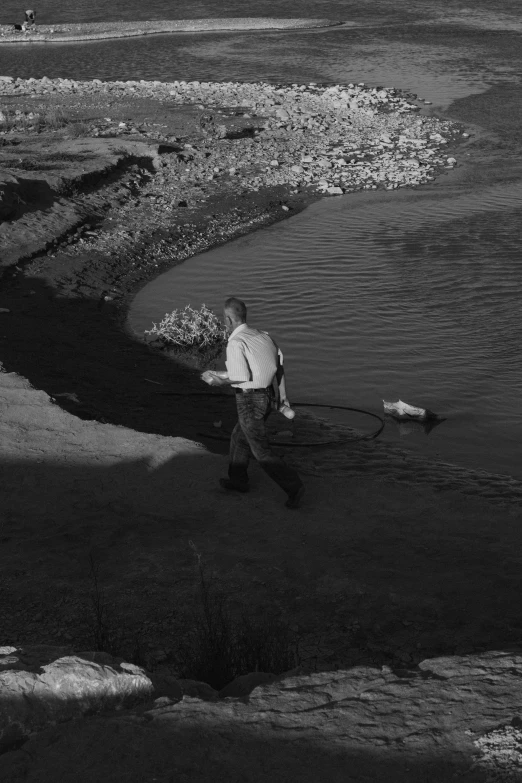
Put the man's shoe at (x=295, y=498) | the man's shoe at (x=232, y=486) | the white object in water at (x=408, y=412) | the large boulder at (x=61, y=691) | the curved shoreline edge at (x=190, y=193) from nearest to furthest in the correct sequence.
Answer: the large boulder at (x=61, y=691) → the man's shoe at (x=295, y=498) → the man's shoe at (x=232, y=486) → the white object in water at (x=408, y=412) → the curved shoreline edge at (x=190, y=193)

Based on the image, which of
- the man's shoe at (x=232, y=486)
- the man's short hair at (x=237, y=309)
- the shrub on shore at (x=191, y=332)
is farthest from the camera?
the shrub on shore at (x=191, y=332)

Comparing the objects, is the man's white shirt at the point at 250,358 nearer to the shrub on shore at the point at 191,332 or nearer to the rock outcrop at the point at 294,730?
the rock outcrop at the point at 294,730

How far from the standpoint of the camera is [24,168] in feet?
61.7

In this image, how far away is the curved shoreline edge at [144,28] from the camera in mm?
47031

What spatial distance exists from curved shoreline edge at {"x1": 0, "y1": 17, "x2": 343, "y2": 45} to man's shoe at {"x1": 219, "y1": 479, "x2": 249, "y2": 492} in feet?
143

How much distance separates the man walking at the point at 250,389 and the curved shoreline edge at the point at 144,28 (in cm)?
4372

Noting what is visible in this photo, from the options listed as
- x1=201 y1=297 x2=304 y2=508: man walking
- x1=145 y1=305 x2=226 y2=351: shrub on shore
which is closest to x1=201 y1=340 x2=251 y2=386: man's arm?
x1=201 y1=297 x2=304 y2=508: man walking

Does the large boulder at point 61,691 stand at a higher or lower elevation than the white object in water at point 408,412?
→ higher

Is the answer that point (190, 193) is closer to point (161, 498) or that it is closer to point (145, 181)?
point (145, 181)

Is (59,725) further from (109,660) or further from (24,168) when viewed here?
(24,168)

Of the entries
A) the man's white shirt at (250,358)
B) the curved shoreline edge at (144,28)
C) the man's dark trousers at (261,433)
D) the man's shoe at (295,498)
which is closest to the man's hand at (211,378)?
the man's white shirt at (250,358)

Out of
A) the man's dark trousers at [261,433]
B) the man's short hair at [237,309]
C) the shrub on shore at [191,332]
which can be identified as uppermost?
the man's short hair at [237,309]

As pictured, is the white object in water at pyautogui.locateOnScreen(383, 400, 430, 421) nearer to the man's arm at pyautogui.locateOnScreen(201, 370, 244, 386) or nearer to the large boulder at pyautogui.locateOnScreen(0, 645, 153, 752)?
the man's arm at pyautogui.locateOnScreen(201, 370, 244, 386)

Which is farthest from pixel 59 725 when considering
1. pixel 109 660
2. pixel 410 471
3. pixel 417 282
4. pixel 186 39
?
pixel 186 39
